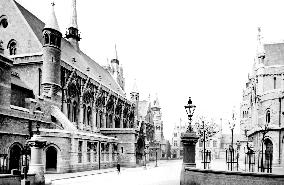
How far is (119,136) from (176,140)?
77.5 meters

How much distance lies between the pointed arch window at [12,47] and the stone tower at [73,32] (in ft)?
60.0

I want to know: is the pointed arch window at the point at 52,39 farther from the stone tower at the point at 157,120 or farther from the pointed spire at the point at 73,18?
the stone tower at the point at 157,120

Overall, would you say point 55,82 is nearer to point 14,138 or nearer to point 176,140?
point 14,138

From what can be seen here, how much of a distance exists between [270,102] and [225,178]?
3112cm

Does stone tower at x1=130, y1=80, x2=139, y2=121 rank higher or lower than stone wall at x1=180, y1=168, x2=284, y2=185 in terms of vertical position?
higher

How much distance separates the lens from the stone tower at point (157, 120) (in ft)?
334

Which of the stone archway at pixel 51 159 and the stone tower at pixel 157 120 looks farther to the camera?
the stone tower at pixel 157 120

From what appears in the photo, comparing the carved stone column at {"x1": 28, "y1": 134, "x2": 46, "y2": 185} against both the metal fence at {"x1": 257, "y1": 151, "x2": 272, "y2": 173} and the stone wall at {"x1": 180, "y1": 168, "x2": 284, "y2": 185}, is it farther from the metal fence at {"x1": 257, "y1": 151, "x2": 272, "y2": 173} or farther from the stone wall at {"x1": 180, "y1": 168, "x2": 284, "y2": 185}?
the metal fence at {"x1": 257, "y1": 151, "x2": 272, "y2": 173}

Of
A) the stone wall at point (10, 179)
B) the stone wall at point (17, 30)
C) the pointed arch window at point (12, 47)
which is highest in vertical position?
the stone wall at point (17, 30)

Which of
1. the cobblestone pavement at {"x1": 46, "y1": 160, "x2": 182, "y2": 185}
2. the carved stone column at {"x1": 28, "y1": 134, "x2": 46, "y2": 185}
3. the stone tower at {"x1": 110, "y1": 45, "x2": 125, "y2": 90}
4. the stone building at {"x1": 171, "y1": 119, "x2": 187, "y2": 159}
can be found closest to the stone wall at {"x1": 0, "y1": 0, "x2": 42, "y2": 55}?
the cobblestone pavement at {"x1": 46, "y1": 160, "x2": 182, "y2": 185}

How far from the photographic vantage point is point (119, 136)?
172 ft

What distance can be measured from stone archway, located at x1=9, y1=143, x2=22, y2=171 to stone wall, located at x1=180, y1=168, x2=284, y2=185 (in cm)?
1560

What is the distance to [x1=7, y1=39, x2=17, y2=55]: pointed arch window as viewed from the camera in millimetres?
40747

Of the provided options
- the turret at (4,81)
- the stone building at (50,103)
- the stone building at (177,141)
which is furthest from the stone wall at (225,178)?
the stone building at (177,141)
